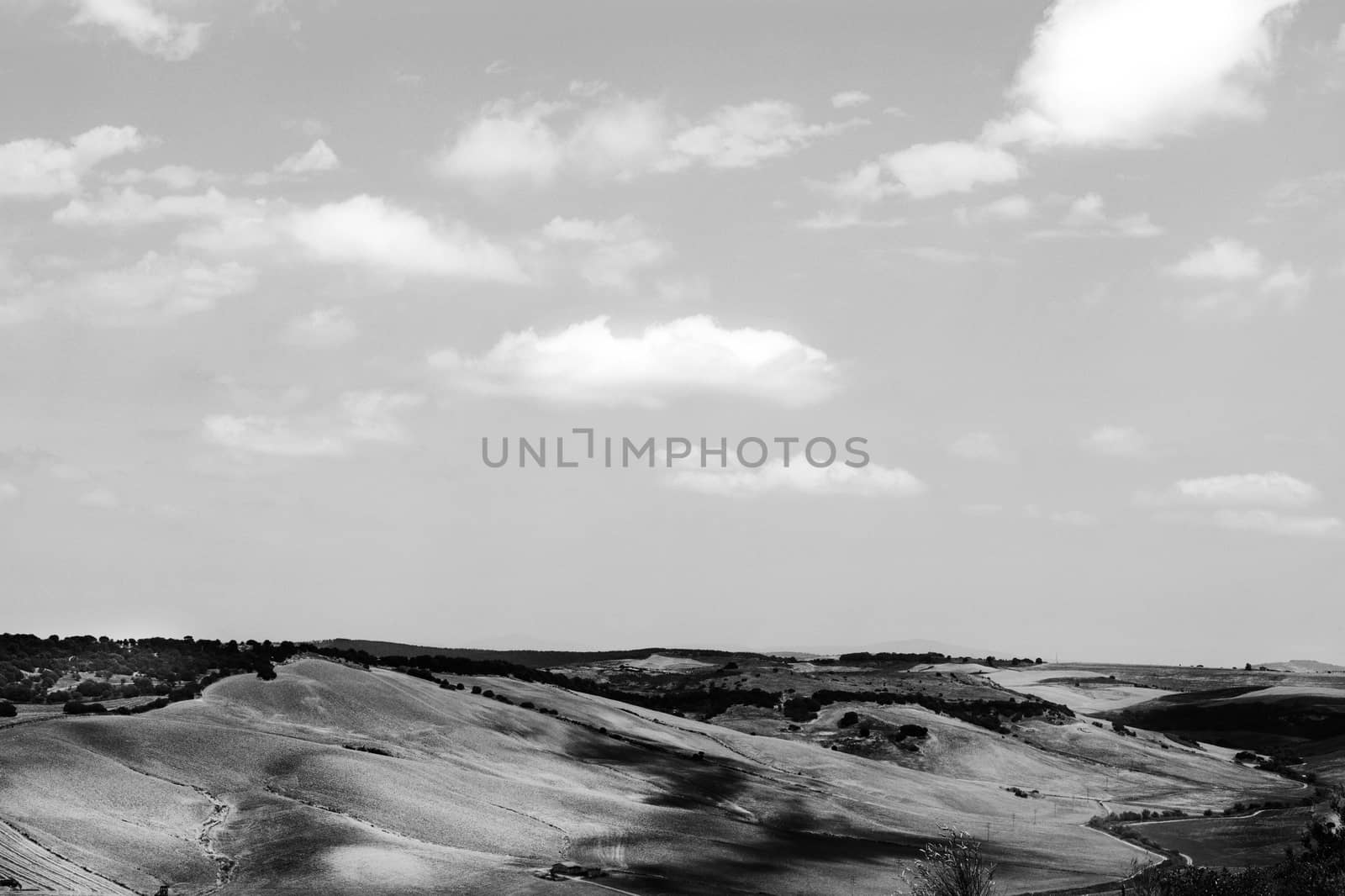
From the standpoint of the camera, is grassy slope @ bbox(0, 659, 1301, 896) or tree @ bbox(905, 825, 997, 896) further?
grassy slope @ bbox(0, 659, 1301, 896)

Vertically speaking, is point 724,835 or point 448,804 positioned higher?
point 448,804

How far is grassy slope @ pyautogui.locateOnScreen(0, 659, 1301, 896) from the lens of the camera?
40.1 meters

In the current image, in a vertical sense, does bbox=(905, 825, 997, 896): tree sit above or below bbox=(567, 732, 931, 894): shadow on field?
above

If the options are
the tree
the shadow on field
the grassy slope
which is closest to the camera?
the tree

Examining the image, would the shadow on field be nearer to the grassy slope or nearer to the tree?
the grassy slope

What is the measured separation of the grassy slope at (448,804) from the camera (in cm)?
4012

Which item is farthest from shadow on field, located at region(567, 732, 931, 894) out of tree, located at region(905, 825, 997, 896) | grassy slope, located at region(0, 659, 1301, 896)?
tree, located at region(905, 825, 997, 896)

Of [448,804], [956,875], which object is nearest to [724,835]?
Result: [448,804]

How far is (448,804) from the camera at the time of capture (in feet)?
164

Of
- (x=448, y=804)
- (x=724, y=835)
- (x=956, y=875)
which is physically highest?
(x=956, y=875)

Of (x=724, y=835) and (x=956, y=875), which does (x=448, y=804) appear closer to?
(x=724, y=835)

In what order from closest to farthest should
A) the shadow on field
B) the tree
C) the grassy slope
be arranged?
the tree < the grassy slope < the shadow on field

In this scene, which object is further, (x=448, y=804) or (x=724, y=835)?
(x=724, y=835)

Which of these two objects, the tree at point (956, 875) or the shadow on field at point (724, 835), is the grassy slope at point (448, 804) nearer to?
the shadow on field at point (724, 835)
